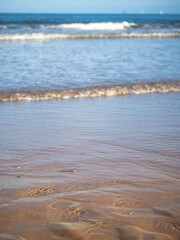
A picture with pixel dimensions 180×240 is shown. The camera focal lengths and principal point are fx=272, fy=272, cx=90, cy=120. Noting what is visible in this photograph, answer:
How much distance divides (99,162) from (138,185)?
557 mm

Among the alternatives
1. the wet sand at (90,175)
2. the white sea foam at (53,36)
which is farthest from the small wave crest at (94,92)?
the white sea foam at (53,36)

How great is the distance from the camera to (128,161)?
272 cm

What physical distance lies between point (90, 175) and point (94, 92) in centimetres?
376

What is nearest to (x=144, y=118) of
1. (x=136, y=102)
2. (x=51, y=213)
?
(x=136, y=102)

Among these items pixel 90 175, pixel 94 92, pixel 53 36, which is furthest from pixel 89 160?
pixel 53 36

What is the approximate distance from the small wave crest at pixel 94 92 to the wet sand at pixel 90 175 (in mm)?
1133

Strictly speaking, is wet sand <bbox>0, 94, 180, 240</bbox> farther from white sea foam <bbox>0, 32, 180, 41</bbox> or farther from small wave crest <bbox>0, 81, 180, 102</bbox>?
white sea foam <bbox>0, 32, 180, 41</bbox>

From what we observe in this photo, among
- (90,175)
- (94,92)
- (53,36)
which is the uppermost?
(53,36)

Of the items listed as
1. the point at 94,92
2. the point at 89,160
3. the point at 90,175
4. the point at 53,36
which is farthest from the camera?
the point at 53,36

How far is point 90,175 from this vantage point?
242 centimetres

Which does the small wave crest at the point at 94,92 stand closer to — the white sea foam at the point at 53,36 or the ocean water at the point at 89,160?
the ocean water at the point at 89,160

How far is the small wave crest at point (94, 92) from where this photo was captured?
5539mm

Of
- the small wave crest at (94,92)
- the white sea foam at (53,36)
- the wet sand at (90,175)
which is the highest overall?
the white sea foam at (53,36)

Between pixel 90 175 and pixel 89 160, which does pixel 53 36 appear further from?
pixel 90 175
